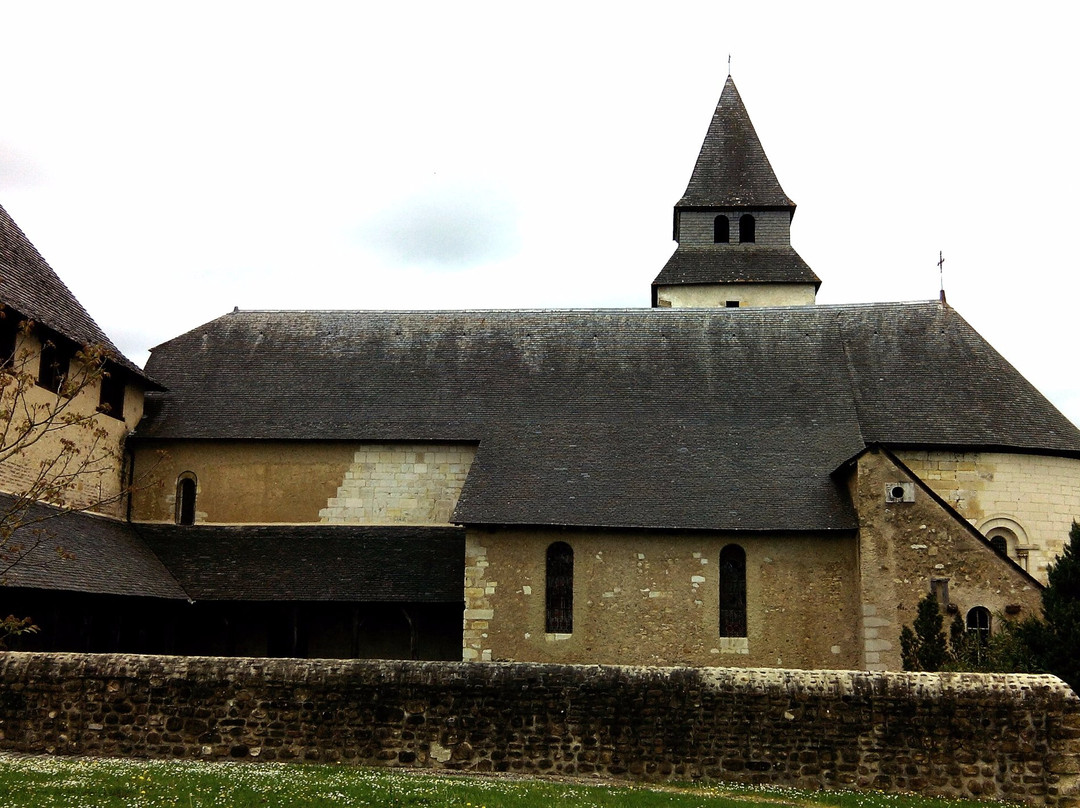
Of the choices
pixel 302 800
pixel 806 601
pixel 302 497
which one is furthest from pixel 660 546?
pixel 302 800

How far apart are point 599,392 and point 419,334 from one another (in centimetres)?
522

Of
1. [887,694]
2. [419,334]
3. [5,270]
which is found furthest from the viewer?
[419,334]

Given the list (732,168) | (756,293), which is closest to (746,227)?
(732,168)

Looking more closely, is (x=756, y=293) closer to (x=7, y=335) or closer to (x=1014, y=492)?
(x=1014, y=492)

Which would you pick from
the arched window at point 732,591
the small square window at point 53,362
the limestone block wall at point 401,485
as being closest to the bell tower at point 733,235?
the limestone block wall at point 401,485

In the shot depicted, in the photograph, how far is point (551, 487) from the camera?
2048 cm

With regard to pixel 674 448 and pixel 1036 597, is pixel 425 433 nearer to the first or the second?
pixel 674 448

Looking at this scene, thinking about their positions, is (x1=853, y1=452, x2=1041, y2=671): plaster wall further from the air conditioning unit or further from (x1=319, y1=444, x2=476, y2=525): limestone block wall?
(x1=319, y1=444, x2=476, y2=525): limestone block wall

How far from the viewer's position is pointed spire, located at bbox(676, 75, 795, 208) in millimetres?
36719

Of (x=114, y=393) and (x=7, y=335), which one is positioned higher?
(x=7, y=335)

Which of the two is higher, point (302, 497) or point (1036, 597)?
point (302, 497)

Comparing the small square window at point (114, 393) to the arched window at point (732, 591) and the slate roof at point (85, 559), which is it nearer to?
the slate roof at point (85, 559)

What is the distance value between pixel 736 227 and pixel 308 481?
20.2 m

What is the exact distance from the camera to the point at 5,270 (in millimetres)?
19172
